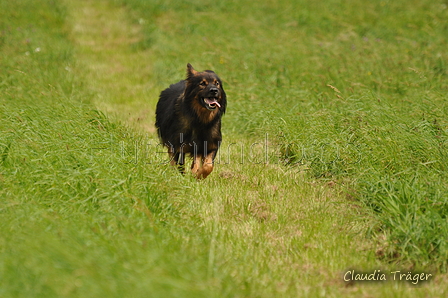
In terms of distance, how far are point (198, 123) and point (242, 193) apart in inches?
44.9

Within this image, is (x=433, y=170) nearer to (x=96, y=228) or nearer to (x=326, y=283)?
(x=326, y=283)

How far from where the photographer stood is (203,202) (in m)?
4.65

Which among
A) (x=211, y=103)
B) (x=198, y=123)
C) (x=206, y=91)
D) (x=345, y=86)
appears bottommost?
(x=345, y=86)

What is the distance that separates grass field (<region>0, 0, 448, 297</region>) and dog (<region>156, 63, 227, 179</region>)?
28cm

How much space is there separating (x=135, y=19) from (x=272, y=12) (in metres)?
4.47

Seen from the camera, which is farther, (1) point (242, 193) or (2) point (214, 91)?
(2) point (214, 91)

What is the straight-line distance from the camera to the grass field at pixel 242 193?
2.98 metres

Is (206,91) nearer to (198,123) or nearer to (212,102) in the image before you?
(212,102)

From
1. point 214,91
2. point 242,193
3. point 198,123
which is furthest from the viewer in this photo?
point 198,123

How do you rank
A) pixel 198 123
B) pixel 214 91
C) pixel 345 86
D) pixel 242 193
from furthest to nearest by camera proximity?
pixel 345 86 → pixel 198 123 → pixel 214 91 → pixel 242 193

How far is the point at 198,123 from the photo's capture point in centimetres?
575

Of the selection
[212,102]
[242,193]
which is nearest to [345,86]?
[212,102]

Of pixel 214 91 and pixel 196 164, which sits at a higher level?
pixel 214 91

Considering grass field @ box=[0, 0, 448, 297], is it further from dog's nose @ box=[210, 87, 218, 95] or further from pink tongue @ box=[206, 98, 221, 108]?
dog's nose @ box=[210, 87, 218, 95]
